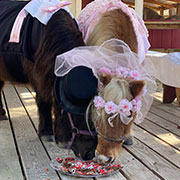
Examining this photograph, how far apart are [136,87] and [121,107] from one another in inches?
5.4

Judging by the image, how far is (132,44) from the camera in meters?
2.36

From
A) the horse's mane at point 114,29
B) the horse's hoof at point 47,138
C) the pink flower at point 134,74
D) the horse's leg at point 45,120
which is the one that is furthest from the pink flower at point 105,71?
the horse's hoof at point 47,138

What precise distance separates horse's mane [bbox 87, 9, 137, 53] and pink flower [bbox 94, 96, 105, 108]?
59cm

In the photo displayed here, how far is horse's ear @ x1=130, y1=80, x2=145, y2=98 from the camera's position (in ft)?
5.51

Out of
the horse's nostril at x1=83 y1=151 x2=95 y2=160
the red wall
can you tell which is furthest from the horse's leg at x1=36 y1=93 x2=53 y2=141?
the red wall

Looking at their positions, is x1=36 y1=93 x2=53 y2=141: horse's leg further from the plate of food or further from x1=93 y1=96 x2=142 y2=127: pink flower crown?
x1=93 y1=96 x2=142 y2=127: pink flower crown

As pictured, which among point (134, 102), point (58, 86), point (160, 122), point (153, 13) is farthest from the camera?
point (153, 13)

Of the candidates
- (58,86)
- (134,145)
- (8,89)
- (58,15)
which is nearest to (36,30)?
(58,15)

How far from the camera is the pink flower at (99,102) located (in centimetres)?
171

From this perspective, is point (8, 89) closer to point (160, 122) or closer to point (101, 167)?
point (160, 122)

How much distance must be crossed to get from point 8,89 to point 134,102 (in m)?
3.35

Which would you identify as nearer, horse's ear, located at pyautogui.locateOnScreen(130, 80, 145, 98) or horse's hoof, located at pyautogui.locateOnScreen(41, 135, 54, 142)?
horse's ear, located at pyautogui.locateOnScreen(130, 80, 145, 98)

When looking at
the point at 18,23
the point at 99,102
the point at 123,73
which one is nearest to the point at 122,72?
the point at 123,73

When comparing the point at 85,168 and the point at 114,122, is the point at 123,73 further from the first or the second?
the point at 85,168
